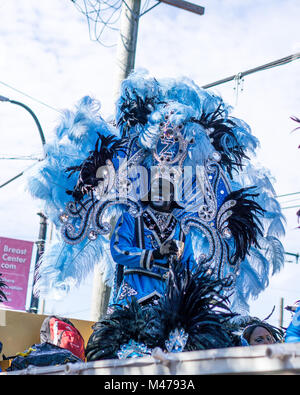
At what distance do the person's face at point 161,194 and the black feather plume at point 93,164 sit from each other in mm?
389

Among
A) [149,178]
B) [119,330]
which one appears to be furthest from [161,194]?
[119,330]

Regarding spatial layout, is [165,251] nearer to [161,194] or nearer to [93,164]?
[161,194]

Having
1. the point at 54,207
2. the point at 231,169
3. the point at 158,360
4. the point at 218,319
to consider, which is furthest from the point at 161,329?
the point at 231,169

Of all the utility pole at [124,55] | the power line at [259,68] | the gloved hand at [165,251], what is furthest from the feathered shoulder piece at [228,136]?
the power line at [259,68]

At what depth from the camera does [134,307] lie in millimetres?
3346

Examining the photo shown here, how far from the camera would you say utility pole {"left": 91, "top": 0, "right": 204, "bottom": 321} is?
5.18 meters

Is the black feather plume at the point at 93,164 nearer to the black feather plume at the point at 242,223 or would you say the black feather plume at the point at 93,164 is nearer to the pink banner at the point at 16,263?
the black feather plume at the point at 242,223

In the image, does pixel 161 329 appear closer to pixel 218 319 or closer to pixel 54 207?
pixel 218 319

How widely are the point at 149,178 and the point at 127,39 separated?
6.92 ft

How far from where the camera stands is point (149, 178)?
4.12 m

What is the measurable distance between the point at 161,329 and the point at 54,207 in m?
1.46

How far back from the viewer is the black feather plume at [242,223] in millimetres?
4223

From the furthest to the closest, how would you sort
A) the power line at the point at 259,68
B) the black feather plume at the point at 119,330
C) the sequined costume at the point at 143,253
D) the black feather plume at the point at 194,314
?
the power line at the point at 259,68 → the sequined costume at the point at 143,253 → the black feather plume at the point at 119,330 → the black feather plume at the point at 194,314

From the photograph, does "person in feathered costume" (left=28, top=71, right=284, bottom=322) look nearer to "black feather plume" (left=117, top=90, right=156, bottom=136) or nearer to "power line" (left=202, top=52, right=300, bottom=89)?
"black feather plume" (left=117, top=90, right=156, bottom=136)
